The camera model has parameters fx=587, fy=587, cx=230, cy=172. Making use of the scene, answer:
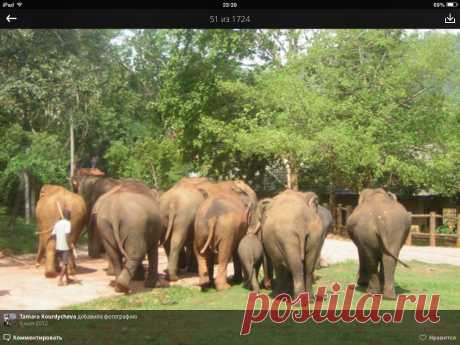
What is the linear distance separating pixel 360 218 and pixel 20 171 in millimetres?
8596

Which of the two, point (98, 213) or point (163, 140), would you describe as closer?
point (98, 213)

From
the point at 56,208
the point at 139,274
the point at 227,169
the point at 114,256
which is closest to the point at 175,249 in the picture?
the point at 139,274

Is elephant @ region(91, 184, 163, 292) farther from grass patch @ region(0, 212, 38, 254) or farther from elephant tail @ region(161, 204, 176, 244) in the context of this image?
grass patch @ region(0, 212, 38, 254)

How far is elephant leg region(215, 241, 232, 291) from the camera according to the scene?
8.27 meters

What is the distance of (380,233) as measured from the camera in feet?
23.2

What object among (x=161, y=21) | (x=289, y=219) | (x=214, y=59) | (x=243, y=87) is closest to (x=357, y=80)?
(x=243, y=87)

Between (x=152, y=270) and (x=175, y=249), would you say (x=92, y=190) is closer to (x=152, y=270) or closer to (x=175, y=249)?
(x=175, y=249)

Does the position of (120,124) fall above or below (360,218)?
above

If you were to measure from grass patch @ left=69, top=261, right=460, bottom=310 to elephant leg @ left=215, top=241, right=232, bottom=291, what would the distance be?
0.41 ft

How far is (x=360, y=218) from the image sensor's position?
24.3ft

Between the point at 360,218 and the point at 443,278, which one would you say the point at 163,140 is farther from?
the point at 443,278

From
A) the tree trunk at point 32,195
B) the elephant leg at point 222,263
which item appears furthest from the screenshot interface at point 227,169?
the tree trunk at point 32,195

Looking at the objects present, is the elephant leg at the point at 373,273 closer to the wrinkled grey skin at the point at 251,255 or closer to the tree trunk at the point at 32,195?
the wrinkled grey skin at the point at 251,255

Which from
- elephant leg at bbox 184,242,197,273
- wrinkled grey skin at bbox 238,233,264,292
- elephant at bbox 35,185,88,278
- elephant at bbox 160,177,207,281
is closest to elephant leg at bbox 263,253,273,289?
wrinkled grey skin at bbox 238,233,264,292
